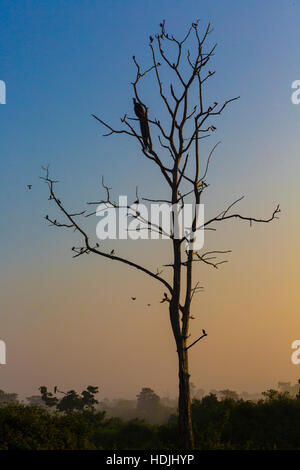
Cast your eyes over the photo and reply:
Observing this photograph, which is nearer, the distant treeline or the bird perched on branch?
the distant treeline

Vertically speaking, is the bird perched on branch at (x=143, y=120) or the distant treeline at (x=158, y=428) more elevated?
the bird perched on branch at (x=143, y=120)

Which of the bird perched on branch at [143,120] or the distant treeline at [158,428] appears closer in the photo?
the distant treeline at [158,428]

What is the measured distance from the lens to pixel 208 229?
13.2 m

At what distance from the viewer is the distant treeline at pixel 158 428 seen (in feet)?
35.0

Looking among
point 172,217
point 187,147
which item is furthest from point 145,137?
point 172,217

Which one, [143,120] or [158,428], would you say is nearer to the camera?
[143,120]

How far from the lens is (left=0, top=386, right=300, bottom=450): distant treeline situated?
1067cm

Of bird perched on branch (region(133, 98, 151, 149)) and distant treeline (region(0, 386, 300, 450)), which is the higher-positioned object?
bird perched on branch (region(133, 98, 151, 149))

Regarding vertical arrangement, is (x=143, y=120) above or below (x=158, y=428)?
above

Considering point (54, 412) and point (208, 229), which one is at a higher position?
point (208, 229)

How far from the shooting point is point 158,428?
1546 cm

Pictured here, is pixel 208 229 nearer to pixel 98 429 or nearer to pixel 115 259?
pixel 115 259
